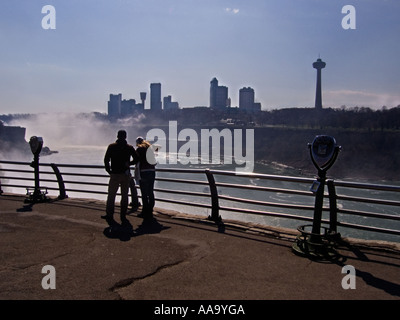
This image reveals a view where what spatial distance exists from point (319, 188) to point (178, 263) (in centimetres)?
244

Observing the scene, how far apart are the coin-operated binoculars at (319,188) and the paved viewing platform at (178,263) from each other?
198 millimetres

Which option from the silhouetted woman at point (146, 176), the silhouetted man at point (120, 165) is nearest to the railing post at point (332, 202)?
the silhouetted woman at point (146, 176)

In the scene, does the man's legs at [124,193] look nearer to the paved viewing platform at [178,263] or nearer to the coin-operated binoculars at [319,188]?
the paved viewing platform at [178,263]

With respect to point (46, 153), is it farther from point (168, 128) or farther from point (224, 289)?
point (224, 289)

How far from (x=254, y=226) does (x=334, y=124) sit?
590ft

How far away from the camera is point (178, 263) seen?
5020 mm

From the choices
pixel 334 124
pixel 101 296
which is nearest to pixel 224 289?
A: pixel 101 296

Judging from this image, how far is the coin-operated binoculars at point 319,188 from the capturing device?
532 centimetres

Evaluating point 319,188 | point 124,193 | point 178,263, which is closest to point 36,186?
point 124,193

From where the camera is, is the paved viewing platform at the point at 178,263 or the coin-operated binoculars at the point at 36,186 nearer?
the paved viewing platform at the point at 178,263

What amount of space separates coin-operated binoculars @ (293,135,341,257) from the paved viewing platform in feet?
0.65

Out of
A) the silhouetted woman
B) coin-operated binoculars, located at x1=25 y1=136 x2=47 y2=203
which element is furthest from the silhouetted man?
coin-operated binoculars, located at x1=25 y1=136 x2=47 y2=203

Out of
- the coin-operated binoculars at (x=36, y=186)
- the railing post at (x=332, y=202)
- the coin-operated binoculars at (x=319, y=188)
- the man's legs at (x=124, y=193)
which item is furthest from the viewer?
the coin-operated binoculars at (x=36, y=186)
